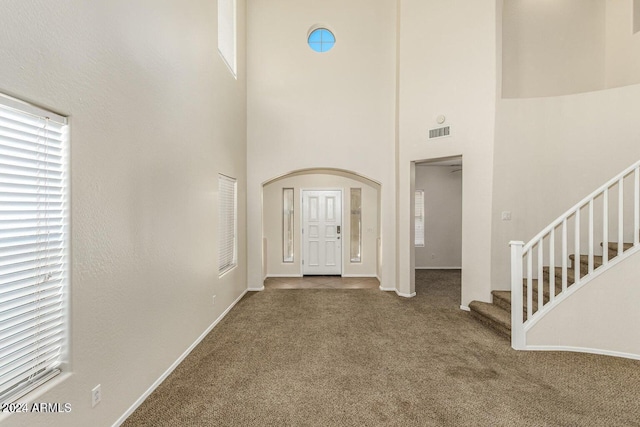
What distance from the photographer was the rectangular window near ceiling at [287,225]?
23.4ft

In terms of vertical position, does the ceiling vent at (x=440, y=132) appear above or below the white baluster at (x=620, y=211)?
above

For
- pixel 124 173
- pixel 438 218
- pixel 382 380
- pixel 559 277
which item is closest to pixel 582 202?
pixel 559 277

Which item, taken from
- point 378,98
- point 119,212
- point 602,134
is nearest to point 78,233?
point 119,212

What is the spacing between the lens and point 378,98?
→ 5.63 meters

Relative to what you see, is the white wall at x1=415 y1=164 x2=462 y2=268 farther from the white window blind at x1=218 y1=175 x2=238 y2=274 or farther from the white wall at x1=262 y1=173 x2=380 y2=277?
the white window blind at x1=218 y1=175 x2=238 y2=274

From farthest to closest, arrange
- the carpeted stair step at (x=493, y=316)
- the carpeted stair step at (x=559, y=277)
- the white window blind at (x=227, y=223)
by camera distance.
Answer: the white window blind at (x=227, y=223) < the carpeted stair step at (x=559, y=277) < the carpeted stair step at (x=493, y=316)

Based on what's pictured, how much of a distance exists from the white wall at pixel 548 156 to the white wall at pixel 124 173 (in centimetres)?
406

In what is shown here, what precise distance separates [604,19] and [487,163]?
3.38 meters

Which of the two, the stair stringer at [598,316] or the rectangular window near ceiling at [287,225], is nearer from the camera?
the stair stringer at [598,316]

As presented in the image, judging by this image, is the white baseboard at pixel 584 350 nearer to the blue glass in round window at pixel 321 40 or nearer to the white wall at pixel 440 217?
the white wall at pixel 440 217

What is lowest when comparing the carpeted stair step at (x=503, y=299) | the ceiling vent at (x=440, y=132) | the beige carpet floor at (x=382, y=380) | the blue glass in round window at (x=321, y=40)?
the beige carpet floor at (x=382, y=380)

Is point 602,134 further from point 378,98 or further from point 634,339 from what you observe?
point 378,98

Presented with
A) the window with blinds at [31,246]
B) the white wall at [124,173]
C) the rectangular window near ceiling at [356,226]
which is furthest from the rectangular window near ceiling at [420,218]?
the window with blinds at [31,246]

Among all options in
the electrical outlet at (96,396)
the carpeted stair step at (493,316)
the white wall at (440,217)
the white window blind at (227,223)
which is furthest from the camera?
the white wall at (440,217)
